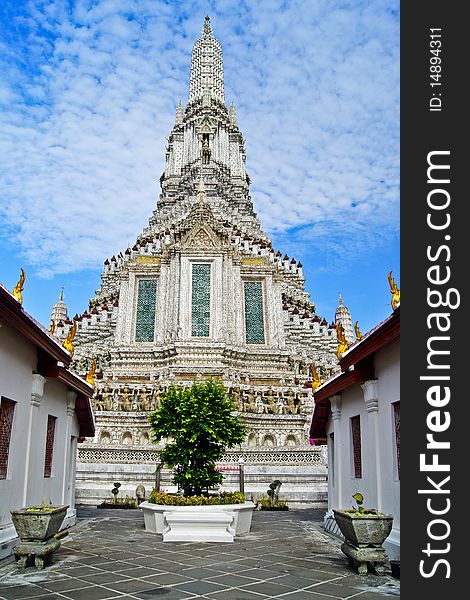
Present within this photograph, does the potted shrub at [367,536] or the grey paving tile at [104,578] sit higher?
the potted shrub at [367,536]

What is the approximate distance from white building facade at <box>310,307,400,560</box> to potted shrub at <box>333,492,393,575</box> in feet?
1.87

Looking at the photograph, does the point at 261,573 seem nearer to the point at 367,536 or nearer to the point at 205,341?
the point at 367,536

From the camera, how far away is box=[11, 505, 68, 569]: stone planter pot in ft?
27.5

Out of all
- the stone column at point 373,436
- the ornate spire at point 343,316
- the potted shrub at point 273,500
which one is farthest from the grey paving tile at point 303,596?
the ornate spire at point 343,316

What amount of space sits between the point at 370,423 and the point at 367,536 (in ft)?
8.48

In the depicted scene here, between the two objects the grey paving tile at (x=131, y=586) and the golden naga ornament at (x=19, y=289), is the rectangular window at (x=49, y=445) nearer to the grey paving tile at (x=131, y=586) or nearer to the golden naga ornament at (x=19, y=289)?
the golden naga ornament at (x=19, y=289)

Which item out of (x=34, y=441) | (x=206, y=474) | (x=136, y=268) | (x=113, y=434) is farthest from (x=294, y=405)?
(x=34, y=441)

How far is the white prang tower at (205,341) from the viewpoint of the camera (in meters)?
23.1

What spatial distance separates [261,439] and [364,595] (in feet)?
70.4

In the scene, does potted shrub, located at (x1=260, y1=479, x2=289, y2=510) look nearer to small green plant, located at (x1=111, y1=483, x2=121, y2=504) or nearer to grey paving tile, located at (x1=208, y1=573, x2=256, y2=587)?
small green plant, located at (x1=111, y1=483, x2=121, y2=504)

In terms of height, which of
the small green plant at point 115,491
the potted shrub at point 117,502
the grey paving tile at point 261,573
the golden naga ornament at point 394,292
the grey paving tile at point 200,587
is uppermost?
the golden naga ornament at point 394,292

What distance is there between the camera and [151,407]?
29.4 metres

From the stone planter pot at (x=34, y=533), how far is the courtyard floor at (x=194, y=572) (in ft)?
0.62

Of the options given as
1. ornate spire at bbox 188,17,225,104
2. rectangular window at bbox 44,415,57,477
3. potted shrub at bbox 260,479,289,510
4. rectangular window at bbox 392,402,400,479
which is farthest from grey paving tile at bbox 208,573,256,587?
ornate spire at bbox 188,17,225,104
